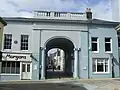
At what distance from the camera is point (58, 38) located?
28.8 m

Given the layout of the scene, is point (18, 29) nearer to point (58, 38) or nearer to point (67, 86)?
point (58, 38)

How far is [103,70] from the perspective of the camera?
28.6 m

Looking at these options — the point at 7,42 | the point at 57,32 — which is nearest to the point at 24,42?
the point at 7,42

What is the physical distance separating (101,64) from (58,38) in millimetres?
6745

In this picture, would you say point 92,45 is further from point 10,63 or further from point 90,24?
point 10,63

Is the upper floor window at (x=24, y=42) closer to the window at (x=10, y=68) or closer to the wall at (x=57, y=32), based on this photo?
the wall at (x=57, y=32)

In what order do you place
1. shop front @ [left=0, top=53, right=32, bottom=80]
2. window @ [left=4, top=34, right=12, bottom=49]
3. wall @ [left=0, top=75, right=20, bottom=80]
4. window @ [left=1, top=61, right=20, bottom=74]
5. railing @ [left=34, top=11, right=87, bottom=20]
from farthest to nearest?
railing @ [left=34, top=11, right=87, bottom=20], window @ [left=4, top=34, right=12, bottom=49], window @ [left=1, top=61, right=20, bottom=74], shop front @ [left=0, top=53, right=32, bottom=80], wall @ [left=0, top=75, right=20, bottom=80]

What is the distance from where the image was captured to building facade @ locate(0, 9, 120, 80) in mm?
27016

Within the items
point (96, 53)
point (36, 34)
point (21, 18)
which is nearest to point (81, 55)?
point (96, 53)

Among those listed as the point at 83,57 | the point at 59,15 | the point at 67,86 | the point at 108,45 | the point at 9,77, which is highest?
the point at 59,15

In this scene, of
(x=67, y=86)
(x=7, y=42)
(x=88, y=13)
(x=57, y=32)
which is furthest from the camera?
(x=88, y=13)

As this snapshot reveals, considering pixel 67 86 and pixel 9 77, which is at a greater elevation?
pixel 9 77

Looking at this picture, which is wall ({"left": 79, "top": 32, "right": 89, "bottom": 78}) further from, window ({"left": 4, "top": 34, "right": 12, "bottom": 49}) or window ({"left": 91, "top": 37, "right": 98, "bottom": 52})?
window ({"left": 4, "top": 34, "right": 12, "bottom": 49})

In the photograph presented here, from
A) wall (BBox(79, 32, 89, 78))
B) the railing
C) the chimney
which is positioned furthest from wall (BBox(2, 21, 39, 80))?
the chimney
